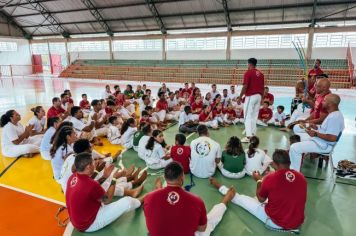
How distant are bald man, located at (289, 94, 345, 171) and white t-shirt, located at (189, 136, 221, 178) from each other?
1440mm

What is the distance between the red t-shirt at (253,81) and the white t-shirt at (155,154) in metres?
2.88

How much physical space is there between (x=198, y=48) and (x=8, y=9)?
77.6ft

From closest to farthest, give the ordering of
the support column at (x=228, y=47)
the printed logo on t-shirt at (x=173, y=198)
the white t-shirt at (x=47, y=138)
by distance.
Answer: the printed logo on t-shirt at (x=173, y=198) → the white t-shirt at (x=47, y=138) → the support column at (x=228, y=47)

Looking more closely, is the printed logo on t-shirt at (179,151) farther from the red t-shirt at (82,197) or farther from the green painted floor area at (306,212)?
the red t-shirt at (82,197)

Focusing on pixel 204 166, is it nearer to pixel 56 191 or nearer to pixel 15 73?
pixel 56 191

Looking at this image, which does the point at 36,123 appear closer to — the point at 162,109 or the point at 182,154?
the point at 162,109

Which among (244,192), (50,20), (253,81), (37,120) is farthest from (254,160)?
(50,20)

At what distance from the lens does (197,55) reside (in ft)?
80.6

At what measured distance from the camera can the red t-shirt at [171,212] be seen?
228 centimetres

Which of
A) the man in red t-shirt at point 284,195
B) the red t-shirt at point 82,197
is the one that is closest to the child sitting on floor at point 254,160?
the man in red t-shirt at point 284,195

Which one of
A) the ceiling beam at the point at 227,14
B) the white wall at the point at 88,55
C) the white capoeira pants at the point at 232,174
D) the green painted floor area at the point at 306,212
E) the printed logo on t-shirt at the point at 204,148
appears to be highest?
the ceiling beam at the point at 227,14

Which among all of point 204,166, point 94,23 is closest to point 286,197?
point 204,166

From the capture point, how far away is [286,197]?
9.30ft

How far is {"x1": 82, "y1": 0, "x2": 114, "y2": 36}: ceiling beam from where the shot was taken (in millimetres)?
22812
